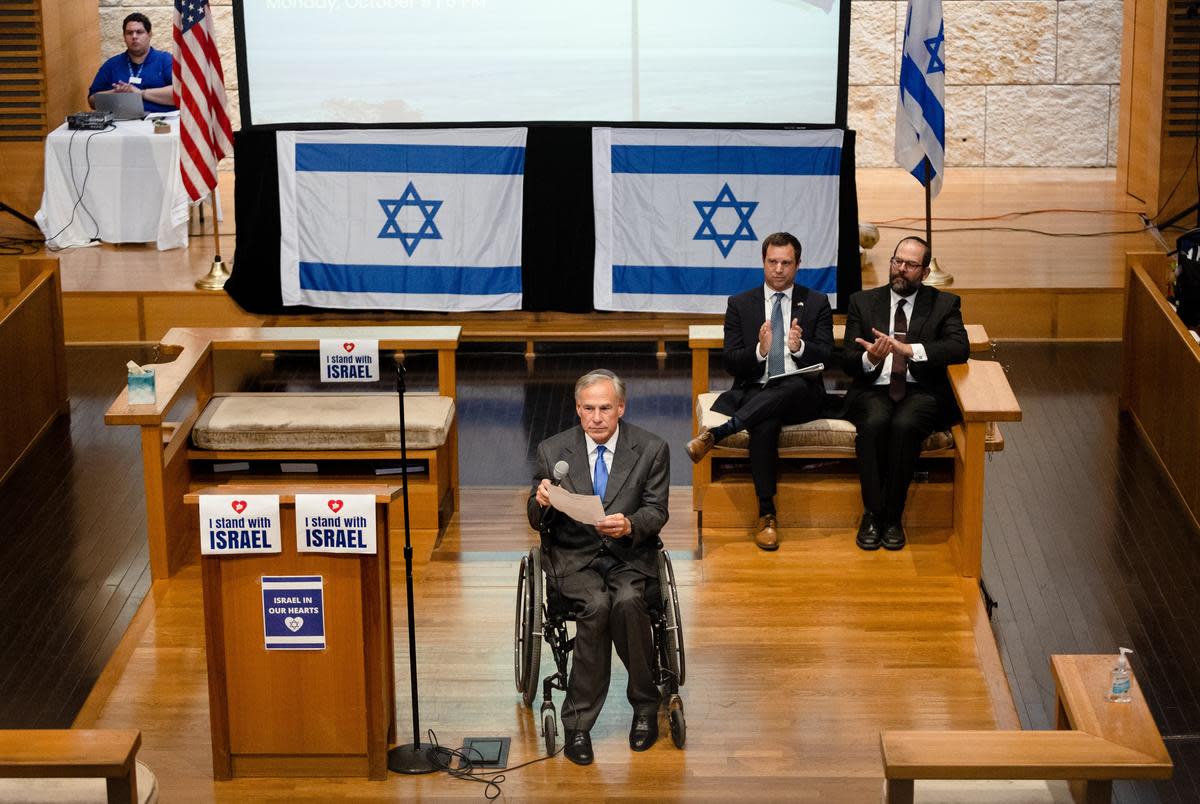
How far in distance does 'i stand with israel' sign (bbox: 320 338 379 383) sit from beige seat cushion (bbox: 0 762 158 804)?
9.38 feet

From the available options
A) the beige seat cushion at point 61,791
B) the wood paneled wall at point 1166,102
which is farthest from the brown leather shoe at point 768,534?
the wood paneled wall at point 1166,102

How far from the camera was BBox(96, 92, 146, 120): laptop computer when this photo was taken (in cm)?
1091

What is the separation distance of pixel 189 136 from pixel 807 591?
513cm

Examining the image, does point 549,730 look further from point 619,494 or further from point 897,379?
point 897,379

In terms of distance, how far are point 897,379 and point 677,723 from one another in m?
2.10

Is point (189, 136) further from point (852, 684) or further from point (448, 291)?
point (852, 684)

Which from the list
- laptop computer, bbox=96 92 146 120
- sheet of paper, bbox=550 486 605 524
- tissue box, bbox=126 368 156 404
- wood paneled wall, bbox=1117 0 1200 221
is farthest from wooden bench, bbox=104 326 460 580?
wood paneled wall, bbox=1117 0 1200 221

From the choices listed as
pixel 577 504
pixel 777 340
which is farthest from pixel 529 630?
pixel 777 340

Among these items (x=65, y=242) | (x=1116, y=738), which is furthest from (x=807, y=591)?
(x=65, y=242)

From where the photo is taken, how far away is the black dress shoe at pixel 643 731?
5.09m

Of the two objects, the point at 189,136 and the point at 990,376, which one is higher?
the point at 189,136

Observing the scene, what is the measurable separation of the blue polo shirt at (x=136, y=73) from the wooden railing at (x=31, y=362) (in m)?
3.09

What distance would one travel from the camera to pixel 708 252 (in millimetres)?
9211

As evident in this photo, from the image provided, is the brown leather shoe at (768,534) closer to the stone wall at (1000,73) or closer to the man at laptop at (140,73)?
the man at laptop at (140,73)
